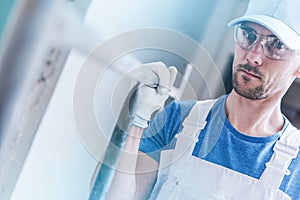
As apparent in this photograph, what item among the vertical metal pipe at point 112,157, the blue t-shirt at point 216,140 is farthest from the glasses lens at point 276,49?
→ the vertical metal pipe at point 112,157

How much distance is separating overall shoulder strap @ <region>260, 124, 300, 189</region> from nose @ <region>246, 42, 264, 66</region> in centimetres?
14

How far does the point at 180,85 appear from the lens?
64 cm

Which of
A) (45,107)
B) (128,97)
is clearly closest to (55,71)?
(45,107)

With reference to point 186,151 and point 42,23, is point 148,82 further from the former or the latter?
point 42,23

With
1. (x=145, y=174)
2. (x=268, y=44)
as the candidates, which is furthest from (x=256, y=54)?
(x=145, y=174)

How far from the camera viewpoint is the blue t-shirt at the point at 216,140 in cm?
59

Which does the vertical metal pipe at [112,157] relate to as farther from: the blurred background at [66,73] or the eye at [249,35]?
the eye at [249,35]

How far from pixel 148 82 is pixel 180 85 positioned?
75mm

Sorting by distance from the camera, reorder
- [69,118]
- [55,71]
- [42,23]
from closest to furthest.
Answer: [42,23], [55,71], [69,118]

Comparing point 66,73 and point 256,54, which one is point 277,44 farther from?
point 66,73

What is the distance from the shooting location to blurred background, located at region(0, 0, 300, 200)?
0.25 meters

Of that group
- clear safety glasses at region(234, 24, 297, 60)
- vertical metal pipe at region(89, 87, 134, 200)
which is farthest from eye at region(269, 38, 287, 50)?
vertical metal pipe at region(89, 87, 134, 200)

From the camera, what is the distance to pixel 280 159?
57cm

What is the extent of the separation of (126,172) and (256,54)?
12.8 inches
